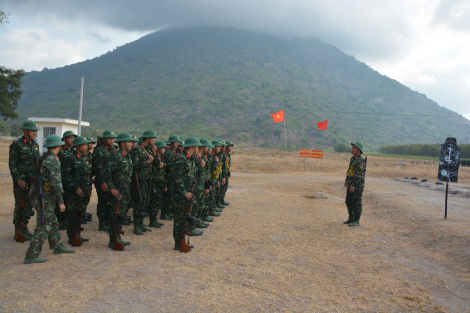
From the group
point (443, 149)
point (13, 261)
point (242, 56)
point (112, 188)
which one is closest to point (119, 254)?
point (112, 188)

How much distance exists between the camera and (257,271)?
5.27m

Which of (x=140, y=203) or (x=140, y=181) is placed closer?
(x=140, y=203)

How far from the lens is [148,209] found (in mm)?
8250

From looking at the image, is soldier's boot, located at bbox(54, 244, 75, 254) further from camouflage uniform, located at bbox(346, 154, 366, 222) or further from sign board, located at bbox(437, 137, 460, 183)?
sign board, located at bbox(437, 137, 460, 183)

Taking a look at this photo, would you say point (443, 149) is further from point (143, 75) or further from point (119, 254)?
point (143, 75)

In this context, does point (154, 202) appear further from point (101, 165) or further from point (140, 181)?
point (101, 165)

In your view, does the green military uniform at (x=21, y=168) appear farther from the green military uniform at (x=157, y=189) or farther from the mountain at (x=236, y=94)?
the mountain at (x=236, y=94)

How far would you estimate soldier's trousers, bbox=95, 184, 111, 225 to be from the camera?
672 cm

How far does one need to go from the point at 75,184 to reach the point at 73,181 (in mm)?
99

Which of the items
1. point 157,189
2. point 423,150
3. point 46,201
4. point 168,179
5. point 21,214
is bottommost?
point 21,214

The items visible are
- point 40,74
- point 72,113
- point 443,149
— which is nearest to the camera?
point 443,149

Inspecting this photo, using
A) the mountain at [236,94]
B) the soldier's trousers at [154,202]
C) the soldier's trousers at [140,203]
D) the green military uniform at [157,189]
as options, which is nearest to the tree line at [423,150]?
the mountain at [236,94]

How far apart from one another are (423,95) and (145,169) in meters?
205

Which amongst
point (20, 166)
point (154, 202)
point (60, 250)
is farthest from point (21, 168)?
point (154, 202)
